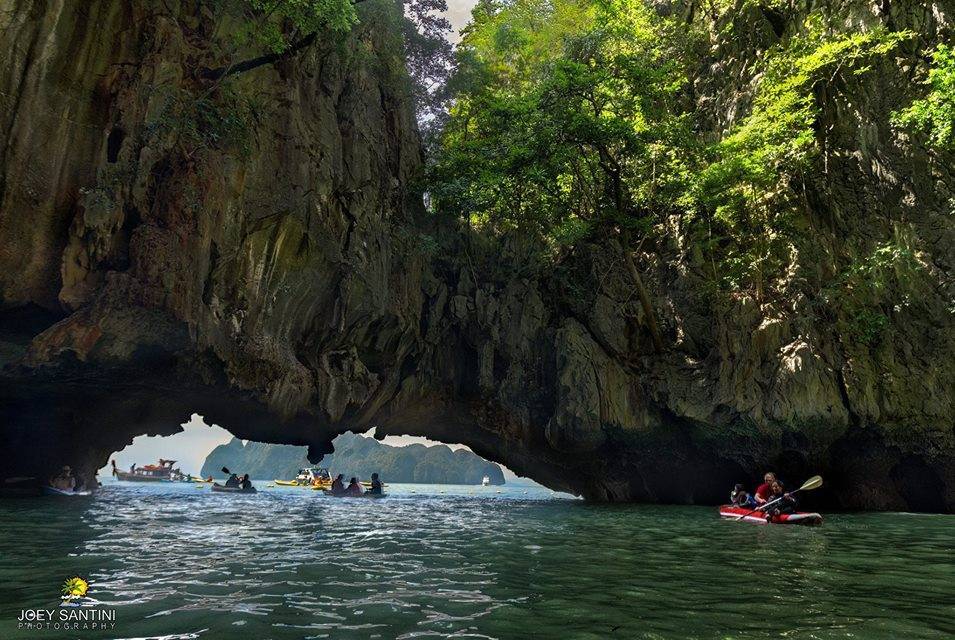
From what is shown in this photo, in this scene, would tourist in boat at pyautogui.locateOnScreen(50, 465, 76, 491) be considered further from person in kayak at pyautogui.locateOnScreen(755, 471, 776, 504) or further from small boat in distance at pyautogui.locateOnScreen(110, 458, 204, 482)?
small boat in distance at pyautogui.locateOnScreen(110, 458, 204, 482)

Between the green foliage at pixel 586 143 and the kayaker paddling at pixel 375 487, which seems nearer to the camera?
the green foliage at pixel 586 143

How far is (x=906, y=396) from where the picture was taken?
69.1 ft

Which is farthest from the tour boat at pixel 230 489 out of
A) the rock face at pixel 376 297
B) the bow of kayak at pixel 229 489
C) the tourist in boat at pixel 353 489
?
the rock face at pixel 376 297

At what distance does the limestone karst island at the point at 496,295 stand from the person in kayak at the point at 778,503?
0.12 m

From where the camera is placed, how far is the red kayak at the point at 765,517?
1434 centimetres

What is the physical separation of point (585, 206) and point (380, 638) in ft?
78.9

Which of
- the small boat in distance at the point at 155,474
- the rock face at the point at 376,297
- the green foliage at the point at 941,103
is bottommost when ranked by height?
the small boat in distance at the point at 155,474

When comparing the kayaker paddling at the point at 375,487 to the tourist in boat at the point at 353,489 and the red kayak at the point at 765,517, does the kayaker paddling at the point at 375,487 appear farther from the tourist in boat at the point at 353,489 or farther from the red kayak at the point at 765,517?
the red kayak at the point at 765,517

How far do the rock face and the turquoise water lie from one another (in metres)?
7.04

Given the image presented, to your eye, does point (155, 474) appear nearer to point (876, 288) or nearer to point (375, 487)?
point (375, 487)

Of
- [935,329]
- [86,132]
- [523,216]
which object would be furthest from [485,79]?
[935,329]

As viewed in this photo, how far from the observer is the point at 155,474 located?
61469 millimetres

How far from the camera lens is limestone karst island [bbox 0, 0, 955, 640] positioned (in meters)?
9.21

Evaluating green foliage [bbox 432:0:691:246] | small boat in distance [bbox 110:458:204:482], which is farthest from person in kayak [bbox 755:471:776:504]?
small boat in distance [bbox 110:458:204:482]
